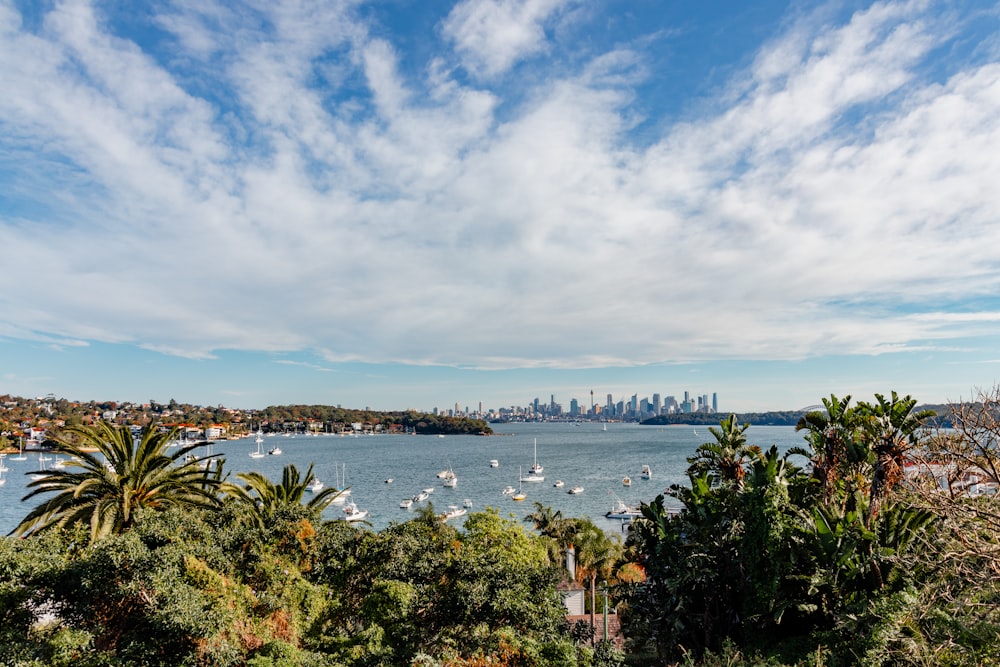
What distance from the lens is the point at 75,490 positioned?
1492 centimetres

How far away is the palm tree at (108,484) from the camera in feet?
50.3

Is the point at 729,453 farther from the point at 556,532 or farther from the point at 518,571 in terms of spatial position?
the point at 556,532

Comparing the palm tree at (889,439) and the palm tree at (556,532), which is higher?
the palm tree at (889,439)

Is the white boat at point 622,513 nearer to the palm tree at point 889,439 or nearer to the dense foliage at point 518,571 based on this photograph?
the dense foliage at point 518,571

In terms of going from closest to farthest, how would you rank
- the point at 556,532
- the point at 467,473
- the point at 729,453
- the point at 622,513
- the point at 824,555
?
the point at 824,555, the point at 729,453, the point at 556,532, the point at 622,513, the point at 467,473

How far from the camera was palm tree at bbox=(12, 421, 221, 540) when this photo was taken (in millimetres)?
15336

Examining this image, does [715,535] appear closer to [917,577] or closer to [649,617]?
[649,617]

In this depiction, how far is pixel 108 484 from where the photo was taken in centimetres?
1598

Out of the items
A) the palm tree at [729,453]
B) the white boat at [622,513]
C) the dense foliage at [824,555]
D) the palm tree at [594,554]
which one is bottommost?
the white boat at [622,513]

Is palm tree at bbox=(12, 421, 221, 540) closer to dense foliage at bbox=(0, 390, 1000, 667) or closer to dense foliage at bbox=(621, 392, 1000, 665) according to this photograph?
dense foliage at bbox=(0, 390, 1000, 667)

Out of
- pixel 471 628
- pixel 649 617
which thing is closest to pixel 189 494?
pixel 471 628

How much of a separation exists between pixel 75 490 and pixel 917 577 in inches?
901

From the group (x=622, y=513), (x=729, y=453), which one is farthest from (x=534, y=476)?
(x=729, y=453)

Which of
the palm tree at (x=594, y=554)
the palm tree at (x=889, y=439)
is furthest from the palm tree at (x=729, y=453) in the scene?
the palm tree at (x=594, y=554)
